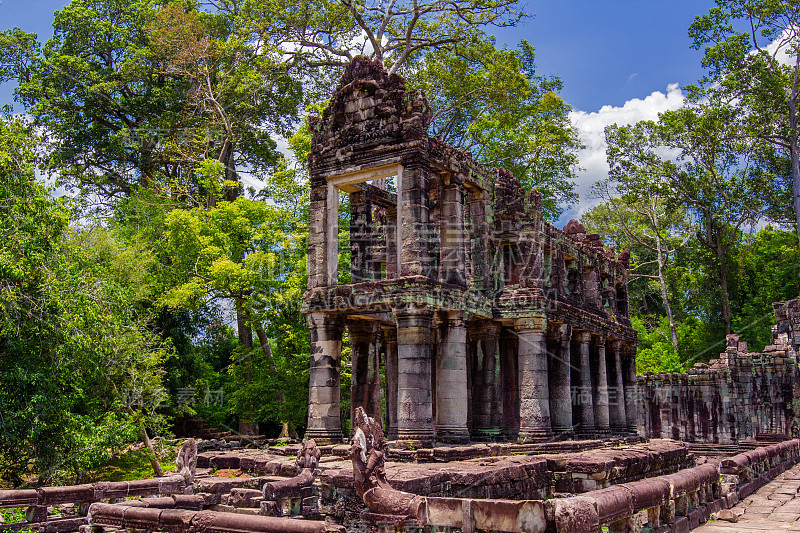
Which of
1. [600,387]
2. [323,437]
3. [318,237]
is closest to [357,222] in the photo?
[318,237]

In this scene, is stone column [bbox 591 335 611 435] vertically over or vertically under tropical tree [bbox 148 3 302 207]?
under

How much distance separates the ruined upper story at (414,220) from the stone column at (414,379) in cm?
44

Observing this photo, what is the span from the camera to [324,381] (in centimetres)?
1543

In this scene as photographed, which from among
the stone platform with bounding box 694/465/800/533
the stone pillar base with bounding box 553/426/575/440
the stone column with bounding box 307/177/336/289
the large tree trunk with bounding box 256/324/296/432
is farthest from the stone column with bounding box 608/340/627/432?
the stone column with bounding box 307/177/336/289

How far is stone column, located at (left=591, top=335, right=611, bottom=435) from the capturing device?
2169 centimetres

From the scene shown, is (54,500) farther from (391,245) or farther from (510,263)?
(510,263)

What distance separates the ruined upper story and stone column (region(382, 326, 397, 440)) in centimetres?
158

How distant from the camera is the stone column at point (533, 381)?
1617cm

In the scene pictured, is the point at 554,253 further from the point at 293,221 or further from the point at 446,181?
the point at 293,221

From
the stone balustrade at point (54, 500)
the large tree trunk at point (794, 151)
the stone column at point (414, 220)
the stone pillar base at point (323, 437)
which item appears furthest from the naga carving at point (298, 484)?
the large tree trunk at point (794, 151)

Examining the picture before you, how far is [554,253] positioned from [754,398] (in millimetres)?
13321

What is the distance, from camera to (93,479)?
64.1ft

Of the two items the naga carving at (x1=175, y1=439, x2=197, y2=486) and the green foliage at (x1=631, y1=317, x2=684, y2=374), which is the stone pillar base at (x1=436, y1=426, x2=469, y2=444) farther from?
the green foliage at (x1=631, y1=317, x2=684, y2=374)

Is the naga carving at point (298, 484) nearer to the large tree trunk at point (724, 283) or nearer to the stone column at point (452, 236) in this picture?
the stone column at point (452, 236)
